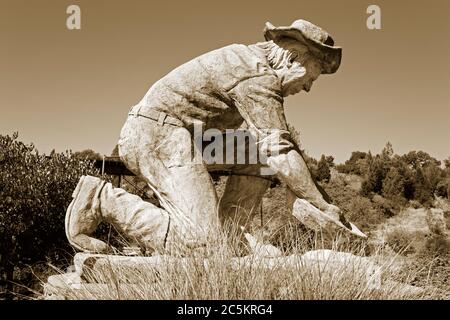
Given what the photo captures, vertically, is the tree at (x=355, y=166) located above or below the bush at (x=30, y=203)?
above

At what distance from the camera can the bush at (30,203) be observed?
798 cm

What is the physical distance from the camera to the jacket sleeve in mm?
3285

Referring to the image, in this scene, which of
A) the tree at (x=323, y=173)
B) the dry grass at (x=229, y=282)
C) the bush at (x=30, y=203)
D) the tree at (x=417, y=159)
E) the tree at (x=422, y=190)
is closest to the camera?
the dry grass at (x=229, y=282)

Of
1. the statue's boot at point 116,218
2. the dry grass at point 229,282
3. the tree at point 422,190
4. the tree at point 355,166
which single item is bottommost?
the dry grass at point 229,282

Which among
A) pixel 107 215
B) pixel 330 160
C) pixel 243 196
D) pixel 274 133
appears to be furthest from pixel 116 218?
pixel 330 160

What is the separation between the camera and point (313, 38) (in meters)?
3.43

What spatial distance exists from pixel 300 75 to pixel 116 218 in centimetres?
167

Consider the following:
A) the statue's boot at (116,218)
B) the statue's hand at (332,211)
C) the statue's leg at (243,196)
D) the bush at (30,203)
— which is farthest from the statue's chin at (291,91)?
the bush at (30,203)

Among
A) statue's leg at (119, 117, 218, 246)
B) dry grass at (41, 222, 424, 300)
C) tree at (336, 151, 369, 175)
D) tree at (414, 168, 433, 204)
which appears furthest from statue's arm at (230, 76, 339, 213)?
tree at (336, 151, 369, 175)

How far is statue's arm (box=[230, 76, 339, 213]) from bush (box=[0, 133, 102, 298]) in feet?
18.2

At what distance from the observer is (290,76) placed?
3.47 meters

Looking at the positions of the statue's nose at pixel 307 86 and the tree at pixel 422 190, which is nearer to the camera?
the statue's nose at pixel 307 86

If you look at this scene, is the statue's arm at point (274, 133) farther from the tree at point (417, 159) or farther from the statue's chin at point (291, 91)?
the tree at point (417, 159)

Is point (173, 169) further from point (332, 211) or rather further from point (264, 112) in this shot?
point (332, 211)
